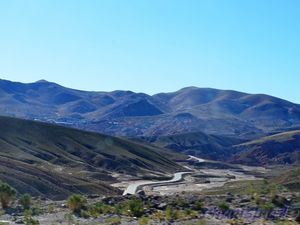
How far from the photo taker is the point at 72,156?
150000 mm

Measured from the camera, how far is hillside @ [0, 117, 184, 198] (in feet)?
303

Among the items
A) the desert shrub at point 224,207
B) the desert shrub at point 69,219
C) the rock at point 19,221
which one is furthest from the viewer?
the desert shrub at point 224,207

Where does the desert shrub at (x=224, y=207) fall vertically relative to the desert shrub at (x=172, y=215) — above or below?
above

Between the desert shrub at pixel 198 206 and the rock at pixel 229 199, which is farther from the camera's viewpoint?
the rock at pixel 229 199

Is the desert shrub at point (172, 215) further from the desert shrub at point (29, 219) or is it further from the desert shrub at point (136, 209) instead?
the desert shrub at point (29, 219)

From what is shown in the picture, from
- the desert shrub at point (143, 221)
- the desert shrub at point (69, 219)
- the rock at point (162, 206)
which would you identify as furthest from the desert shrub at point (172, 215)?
the desert shrub at point (69, 219)

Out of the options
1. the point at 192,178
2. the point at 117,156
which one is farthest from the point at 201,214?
the point at 117,156

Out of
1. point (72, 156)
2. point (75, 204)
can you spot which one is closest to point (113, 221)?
point (75, 204)

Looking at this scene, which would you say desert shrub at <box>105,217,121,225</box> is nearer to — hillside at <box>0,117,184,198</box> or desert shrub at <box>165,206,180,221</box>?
desert shrub at <box>165,206,180,221</box>

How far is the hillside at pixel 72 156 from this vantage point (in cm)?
9231

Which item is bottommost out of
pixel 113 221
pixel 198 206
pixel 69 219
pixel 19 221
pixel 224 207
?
pixel 19 221

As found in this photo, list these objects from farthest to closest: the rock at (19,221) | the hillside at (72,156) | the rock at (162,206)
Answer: the hillside at (72,156), the rock at (162,206), the rock at (19,221)

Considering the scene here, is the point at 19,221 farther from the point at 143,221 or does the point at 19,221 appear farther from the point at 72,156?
the point at 72,156

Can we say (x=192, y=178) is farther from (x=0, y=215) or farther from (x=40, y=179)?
(x=0, y=215)
